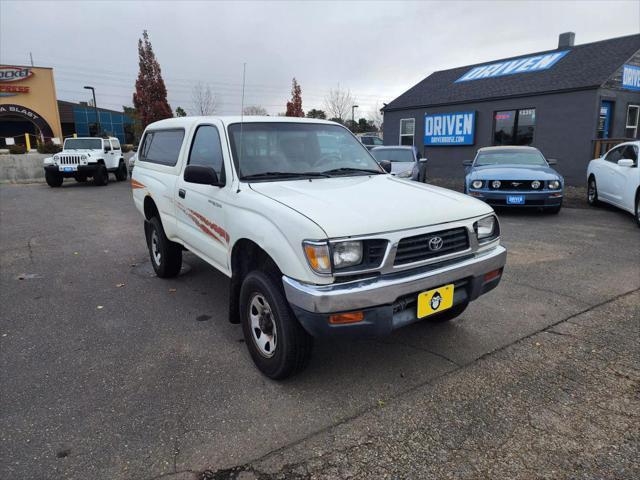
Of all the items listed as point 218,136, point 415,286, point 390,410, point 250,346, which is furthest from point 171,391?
point 218,136

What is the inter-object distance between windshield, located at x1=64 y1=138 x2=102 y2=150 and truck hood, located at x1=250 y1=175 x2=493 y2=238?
16860 millimetres

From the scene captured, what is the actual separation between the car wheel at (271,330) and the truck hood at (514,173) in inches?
287

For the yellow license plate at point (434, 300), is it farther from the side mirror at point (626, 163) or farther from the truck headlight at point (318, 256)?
the side mirror at point (626, 163)

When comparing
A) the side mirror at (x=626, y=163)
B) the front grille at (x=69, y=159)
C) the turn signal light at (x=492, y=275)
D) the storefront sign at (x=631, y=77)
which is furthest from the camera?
the front grille at (x=69, y=159)

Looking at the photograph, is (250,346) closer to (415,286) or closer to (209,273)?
(415,286)

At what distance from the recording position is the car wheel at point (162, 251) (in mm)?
5246

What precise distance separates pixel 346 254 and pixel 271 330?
3.00ft

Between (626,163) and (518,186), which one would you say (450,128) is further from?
(626,163)

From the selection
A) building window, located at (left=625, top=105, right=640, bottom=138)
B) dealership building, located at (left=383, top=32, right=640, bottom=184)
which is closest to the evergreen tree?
dealership building, located at (left=383, top=32, right=640, bottom=184)

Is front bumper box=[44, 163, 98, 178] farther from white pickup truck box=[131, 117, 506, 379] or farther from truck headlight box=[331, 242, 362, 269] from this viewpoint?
truck headlight box=[331, 242, 362, 269]

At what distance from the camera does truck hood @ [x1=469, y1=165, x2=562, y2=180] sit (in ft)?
29.3

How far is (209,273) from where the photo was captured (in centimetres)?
582

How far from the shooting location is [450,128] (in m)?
18.2

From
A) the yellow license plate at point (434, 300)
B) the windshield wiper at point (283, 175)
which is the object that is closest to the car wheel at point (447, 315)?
the yellow license plate at point (434, 300)
